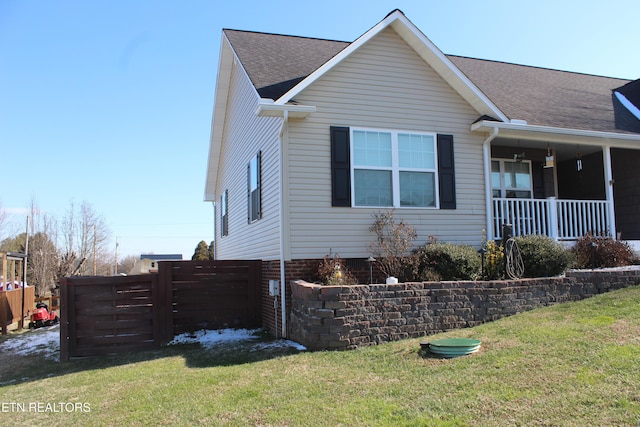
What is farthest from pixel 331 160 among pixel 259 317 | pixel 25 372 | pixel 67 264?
pixel 67 264

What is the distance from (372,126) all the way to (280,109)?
2.02 metres

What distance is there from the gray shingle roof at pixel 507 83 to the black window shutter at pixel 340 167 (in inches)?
51.1

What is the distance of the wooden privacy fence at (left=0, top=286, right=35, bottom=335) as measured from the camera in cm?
1287

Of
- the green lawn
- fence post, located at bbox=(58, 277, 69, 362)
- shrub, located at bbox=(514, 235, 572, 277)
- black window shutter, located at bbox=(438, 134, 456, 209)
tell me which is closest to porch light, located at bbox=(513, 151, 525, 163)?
black window shutter, located at bbox=(438, 134, 456, 209)

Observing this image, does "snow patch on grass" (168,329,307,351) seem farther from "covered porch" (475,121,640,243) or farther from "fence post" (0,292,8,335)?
"fence post" (0,292,8,335)

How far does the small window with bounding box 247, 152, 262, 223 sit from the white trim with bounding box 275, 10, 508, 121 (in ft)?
8.36

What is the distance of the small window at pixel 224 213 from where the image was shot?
15.9 metres

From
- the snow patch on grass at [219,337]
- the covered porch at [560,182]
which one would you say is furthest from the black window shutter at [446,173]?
the snow patch on grass at [219,337]

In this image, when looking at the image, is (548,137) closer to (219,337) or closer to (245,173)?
(245,173)

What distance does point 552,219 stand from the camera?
11.0 metres

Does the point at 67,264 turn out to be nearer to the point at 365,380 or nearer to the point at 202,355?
the point at 202,355

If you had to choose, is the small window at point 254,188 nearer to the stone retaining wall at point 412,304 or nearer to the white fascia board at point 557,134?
the stone retaining wall at point 412,304

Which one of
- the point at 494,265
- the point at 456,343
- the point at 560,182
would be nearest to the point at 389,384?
the point at 456,343

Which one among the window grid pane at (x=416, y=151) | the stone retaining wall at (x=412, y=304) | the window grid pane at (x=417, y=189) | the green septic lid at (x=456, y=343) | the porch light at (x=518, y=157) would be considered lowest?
the green septic lid at (x=456, y=343)
